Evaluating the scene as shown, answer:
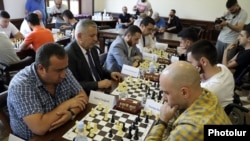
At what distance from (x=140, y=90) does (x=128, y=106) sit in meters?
0.44

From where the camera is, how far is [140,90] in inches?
81.2

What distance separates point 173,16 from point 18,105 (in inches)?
257

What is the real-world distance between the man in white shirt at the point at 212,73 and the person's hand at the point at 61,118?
112cm

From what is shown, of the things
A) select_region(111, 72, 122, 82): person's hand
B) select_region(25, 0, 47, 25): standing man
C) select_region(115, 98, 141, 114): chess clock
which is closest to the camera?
select_region(115, 98, 141, 114): chess clock

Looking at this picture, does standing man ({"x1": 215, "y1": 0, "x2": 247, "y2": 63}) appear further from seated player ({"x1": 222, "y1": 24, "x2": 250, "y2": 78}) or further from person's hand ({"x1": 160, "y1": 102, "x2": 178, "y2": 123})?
person's hand ({"x1": 160, "y1": 102, "x2": 178, "y2": 123})

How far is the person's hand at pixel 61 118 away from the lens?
1.36m

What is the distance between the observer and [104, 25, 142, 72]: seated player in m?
2.81

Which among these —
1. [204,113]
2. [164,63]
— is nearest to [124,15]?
[164,63]

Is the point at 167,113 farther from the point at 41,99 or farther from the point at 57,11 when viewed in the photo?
the point at 57,11

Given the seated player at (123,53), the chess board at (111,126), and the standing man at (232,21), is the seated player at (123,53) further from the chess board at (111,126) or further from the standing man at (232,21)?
the standing man at (232,21)

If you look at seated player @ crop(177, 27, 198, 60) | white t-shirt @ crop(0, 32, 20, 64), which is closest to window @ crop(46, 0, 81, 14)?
white t-shirt @ crop(0, 32, 20, 64)

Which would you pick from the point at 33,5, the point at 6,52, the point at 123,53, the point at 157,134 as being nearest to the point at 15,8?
the point at 33,5

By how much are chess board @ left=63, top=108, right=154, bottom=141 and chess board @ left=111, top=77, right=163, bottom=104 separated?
0.30m

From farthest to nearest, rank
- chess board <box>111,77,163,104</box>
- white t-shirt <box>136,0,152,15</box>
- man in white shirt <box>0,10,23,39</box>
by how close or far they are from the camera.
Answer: white t-shirt <box>136,0,152,15</box> → man in white shirt <box>0,10,23,39</box> → chess board <box>111,77,163,104</box>
